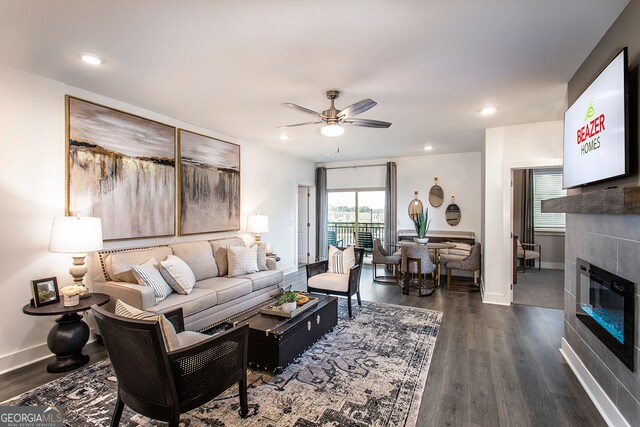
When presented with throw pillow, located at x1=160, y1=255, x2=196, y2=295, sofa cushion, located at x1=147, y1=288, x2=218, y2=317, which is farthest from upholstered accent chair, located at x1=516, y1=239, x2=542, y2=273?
throw pillow, located at x1=160, y1=255, x2=196, y2=295

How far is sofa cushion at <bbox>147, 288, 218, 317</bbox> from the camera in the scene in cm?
298

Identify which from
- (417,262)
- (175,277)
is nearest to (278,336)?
(175,277)

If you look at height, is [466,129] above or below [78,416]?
above

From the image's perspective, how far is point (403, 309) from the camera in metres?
4.32

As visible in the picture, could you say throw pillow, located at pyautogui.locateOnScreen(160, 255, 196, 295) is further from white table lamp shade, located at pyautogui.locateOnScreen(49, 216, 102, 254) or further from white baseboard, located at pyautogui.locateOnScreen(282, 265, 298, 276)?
white baseboard, located at pyautogui.locateOnScreen(282, 265, 298, 276)

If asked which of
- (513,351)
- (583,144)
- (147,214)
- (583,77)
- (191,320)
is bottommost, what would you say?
(513,351)

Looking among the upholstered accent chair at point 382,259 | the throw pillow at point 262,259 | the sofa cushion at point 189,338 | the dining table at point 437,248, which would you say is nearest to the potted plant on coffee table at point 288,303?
the sofa cushion at point 189,338

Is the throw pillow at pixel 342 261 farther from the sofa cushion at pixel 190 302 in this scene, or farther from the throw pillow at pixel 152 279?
the throw pillow at pixel 152 279

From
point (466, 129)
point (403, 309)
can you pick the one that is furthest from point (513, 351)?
point (466, 129)

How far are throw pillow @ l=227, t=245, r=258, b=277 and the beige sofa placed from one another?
4.0 inches

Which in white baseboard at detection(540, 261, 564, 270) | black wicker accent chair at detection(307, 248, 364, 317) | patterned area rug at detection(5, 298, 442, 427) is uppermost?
black wicker accent chair at detection(307, 248, 364, 317)

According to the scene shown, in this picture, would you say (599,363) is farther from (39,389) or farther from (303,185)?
(303,185)

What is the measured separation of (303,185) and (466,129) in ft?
13.0

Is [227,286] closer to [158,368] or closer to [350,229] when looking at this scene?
[158,368]
